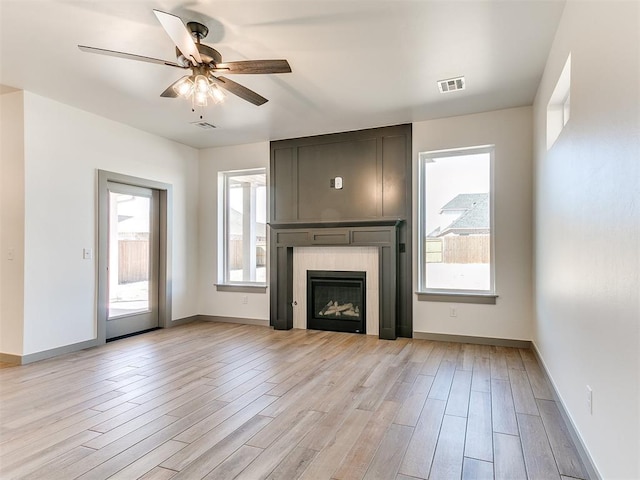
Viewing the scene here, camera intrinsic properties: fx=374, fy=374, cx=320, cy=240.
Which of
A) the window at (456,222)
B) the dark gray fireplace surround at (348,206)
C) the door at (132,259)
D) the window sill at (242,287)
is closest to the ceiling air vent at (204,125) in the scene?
the dark gray fireplace surround at (348,206)

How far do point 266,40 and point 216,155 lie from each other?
3.41 meters

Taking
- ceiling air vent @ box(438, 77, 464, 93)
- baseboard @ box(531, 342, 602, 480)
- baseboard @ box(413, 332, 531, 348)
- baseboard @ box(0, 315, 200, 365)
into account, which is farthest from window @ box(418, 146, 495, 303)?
baseboard @ box(0, 315, 200, 365)

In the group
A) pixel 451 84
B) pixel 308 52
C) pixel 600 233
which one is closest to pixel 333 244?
pixel 451 84

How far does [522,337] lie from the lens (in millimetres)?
4258

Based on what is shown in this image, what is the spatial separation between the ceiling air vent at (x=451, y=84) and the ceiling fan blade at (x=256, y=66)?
1755 mm

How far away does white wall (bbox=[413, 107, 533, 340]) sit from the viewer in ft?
14.0

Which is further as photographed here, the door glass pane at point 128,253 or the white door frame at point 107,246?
the door glass pane at point 128,253

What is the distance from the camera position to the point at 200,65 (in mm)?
2701

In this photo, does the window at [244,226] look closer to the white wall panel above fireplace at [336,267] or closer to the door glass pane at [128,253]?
the white wall panel above fireplace at [336,267]

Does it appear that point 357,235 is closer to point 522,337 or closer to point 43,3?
point 522,337

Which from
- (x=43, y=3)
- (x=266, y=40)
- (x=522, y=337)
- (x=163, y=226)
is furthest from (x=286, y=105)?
(x=522, y=337)

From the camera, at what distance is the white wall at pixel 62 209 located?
12.5 ft

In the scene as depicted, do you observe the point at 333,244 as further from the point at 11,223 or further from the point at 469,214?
the point at 11,223

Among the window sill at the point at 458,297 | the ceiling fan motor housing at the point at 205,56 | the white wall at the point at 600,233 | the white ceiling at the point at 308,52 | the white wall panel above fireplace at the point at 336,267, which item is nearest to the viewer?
the white wall at the point at 600,233
